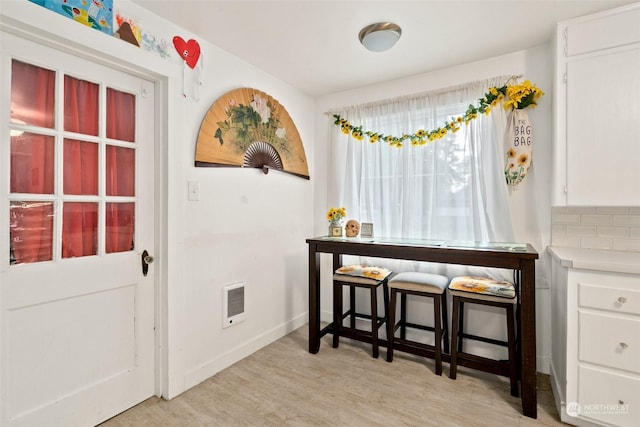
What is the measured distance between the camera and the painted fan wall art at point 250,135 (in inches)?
88.9

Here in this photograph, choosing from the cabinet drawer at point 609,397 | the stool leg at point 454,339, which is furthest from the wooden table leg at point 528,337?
the stool leg at point 454,339

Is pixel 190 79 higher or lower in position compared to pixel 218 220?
higher

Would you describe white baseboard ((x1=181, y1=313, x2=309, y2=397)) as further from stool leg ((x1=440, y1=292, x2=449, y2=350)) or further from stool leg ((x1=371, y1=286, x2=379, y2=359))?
stool leg ((x1=440, y1=292, x2=449, y2=350))

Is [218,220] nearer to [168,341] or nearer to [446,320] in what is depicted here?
[168,341]

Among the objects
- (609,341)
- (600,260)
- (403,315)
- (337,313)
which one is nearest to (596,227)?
(600,260)

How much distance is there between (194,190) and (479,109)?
2285mm

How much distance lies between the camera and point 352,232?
→ 2816 millimetres

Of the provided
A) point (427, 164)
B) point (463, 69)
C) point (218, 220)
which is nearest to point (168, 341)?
point (218, 220)

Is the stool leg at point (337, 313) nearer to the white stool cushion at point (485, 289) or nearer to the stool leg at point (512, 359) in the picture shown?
the white stool cushion at point (485, 289)

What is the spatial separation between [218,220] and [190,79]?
39.9 inches

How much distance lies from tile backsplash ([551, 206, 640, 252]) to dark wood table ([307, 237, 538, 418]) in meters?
0.36

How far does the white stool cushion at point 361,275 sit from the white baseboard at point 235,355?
0.82 metres

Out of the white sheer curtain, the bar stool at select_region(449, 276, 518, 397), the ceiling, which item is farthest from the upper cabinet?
the bar stool at select_region(449, 276, 518, 397)

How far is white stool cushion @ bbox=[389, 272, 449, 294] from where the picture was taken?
7.48ft
